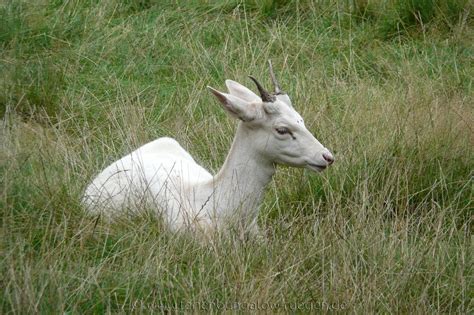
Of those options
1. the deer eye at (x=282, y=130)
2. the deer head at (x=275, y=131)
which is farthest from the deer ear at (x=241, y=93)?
the deer eye at (x=282, y=130)

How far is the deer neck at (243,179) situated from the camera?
6.57 meters

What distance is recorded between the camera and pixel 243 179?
662cm

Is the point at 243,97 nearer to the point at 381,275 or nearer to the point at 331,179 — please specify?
the point at 331,179

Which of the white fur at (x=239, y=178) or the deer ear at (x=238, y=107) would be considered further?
the deer ear at (x=238, y=107)

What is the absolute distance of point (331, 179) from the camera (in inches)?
280

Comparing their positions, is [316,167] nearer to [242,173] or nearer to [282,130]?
[282,130]

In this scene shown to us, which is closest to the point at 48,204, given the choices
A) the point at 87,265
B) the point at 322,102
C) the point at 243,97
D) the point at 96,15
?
the point at 87,265

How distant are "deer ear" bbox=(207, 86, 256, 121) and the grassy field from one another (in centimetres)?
62

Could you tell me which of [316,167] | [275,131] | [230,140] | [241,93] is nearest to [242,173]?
[275,131]

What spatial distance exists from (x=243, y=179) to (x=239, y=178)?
0.02m

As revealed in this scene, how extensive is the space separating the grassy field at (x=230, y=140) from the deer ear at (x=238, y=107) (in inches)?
24.4

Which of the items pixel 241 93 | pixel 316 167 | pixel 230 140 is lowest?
pixel 316 167

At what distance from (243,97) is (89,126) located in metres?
2.12

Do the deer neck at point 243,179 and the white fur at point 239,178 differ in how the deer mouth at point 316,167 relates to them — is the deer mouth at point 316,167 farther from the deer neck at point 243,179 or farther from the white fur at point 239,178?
the deer neck at point 243,179
